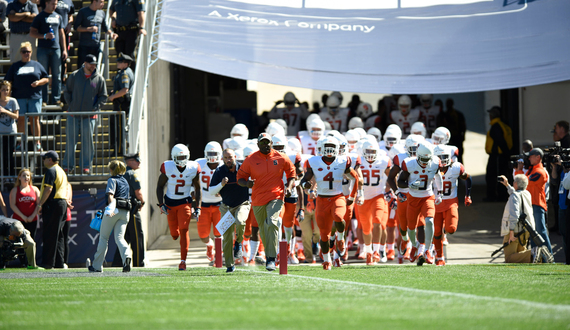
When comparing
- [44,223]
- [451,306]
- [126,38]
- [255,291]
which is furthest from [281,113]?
[451,306]

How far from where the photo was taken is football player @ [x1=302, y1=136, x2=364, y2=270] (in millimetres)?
11438

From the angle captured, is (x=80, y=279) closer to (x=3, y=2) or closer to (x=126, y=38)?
(x=126, y=38)

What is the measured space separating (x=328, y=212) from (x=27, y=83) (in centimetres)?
554

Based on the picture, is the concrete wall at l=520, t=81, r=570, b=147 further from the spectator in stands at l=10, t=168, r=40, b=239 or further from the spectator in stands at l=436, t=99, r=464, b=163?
the spectator in stands at l=10, t=168, r=40, b=239

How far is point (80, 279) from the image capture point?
949 centimetres

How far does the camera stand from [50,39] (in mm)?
13555

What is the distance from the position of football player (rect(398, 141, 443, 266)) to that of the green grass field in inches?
69.0

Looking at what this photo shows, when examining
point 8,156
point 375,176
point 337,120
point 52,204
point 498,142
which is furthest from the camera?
point 498,142

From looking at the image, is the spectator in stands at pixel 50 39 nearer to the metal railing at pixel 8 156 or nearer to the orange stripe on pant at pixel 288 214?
the metal railing at pixel 8 156

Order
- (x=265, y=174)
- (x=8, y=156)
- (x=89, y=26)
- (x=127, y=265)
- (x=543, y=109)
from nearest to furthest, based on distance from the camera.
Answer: (x=265, y=174) < (x=127, y=265) < (x=8, y=156) < (x=89, y=26) < (x=543, y=109)

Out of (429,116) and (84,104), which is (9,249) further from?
(429,116)

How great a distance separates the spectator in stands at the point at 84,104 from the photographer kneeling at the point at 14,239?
1483mm

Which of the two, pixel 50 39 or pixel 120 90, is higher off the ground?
pixel 50 39

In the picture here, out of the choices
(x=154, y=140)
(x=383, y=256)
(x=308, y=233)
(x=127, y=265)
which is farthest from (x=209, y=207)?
(x=154, y=140)
